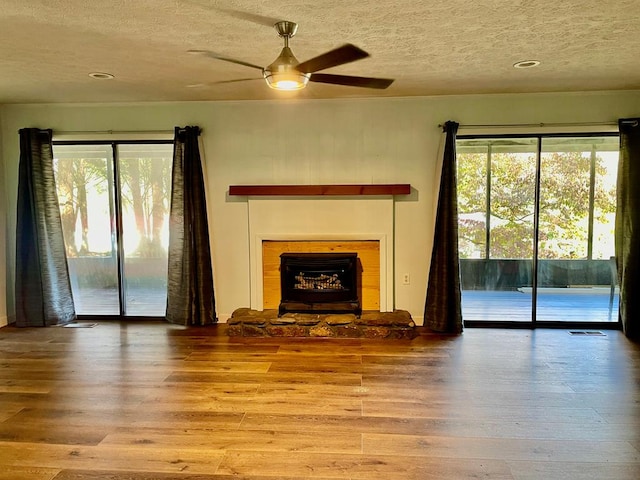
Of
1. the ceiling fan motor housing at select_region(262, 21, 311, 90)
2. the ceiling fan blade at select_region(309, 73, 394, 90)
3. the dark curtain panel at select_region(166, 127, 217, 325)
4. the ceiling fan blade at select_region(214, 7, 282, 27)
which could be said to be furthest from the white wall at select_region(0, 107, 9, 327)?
the ceiling fan blade at select_region(309, 73, 394, 90)

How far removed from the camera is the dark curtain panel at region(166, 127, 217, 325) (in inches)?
181

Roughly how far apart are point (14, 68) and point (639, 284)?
19.0ft

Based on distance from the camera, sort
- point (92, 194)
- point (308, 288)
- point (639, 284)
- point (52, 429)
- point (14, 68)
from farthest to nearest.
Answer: point (92, 194) → point (308, 288) → point (639, 284) → point (14, 68) → point (52, 429)

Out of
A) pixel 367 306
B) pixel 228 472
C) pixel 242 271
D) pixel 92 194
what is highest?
pixel 92 194

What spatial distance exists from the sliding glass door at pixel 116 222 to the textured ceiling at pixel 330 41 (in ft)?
2.71

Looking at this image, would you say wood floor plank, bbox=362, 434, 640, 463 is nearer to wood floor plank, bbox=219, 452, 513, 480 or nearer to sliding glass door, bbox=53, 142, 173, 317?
wood floor plank, bbox=219, 452, 513, 480

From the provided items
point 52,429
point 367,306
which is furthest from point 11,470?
point 367,306

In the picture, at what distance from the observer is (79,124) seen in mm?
4766

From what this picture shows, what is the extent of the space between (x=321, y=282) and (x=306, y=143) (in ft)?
4.77

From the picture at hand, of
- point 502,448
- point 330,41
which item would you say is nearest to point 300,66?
point 330,41

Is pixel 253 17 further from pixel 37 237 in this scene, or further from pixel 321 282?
pixel 37 237

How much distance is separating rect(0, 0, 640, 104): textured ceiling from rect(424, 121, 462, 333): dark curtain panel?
2.25 feet

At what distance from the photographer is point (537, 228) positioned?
456 cm

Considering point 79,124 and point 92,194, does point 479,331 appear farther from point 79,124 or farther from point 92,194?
point 79,124
